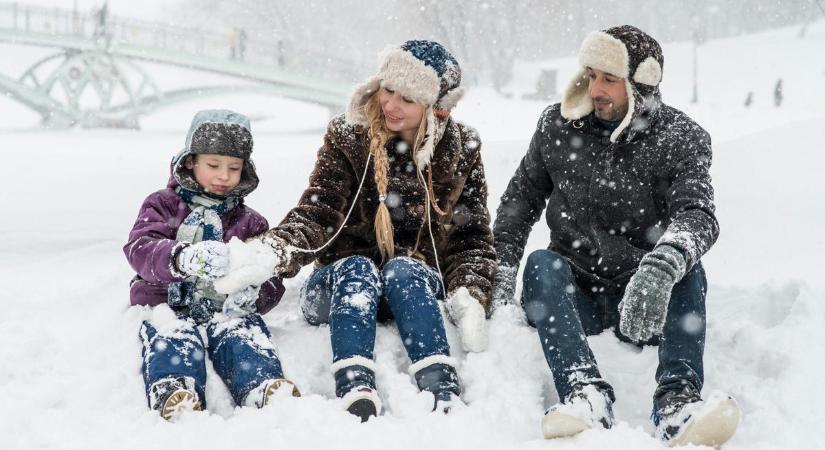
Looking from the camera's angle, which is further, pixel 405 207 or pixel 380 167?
pixel 405 207

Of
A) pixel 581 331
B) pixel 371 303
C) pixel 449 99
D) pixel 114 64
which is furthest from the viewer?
pixel 114 64

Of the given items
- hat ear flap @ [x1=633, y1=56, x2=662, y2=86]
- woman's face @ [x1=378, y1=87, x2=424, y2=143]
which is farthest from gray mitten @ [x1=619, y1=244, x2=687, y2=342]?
woman's face @ [x1=378, y1=87, x2=424, y2=143]

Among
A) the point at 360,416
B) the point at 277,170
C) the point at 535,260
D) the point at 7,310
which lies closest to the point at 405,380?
the point at 360,416

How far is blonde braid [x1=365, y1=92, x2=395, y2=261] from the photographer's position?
3.14m

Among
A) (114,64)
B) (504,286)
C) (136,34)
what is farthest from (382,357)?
(136,34)

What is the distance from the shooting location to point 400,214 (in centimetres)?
326

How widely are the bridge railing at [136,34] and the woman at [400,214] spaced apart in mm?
19367

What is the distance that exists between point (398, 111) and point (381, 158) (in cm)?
22

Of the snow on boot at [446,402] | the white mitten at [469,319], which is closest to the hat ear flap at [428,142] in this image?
the white mitten at [469,319]

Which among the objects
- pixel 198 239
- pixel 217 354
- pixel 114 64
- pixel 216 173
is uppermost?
pixel 216 173

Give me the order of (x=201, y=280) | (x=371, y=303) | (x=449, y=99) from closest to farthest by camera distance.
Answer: (x=371, y=303), (x=201, y=280), (x=449, y=99)

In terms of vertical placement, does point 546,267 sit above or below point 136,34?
above

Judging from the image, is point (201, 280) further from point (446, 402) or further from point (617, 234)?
point (617, 234)

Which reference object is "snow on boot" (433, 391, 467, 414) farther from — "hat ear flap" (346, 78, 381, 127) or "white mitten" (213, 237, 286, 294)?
"hat ear flap" (346, 78, 381, 127)
